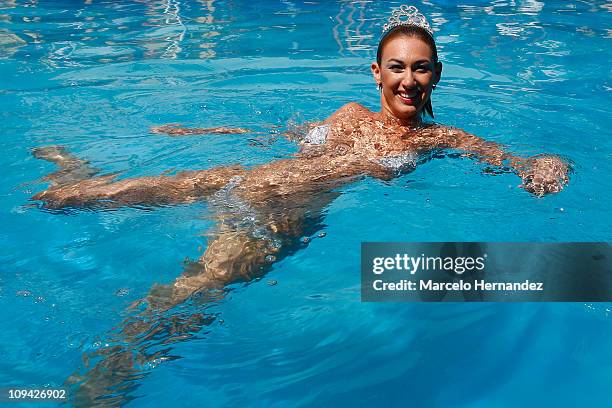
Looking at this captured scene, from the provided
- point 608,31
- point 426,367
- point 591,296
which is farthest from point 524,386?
point 608,31

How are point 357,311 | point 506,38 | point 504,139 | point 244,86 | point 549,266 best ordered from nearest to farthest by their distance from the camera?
point 357,311 < point 549,266 < point 504,139 < point 244,86 < point 506,38

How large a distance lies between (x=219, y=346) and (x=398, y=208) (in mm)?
1610

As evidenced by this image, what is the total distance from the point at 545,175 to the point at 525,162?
1.01ft

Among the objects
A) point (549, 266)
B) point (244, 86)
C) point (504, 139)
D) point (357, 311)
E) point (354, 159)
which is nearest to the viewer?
point (357, 311)

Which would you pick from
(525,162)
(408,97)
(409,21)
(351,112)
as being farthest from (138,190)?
(525,162)

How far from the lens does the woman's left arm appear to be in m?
3.42

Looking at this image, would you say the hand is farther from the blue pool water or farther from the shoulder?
the shoulder

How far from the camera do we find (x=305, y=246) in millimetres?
3816

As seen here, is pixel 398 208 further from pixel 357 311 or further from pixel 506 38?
pixel 506 38

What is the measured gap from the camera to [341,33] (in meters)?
9.48

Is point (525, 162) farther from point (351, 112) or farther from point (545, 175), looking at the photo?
point (351, 112)

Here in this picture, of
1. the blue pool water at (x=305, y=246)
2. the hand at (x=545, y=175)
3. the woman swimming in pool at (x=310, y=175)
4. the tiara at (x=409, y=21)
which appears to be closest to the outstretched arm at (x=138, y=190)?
the woman swimming in pool at (x=310, y=175)

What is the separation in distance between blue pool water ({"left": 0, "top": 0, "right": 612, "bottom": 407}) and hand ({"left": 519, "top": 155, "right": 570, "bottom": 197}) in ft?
1.43

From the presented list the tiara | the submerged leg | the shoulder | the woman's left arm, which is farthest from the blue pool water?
the tiara
